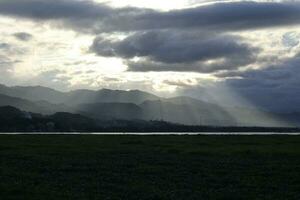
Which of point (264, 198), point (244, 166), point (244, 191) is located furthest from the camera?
point (244, 166)

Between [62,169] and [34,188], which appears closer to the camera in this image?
[34,188]

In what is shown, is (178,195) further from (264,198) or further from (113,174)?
(113,174)

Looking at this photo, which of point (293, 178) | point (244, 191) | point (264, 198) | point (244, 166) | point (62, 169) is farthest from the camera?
point (244, 166)

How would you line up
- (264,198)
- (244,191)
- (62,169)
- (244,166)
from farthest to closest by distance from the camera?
(244,166)
(62,169)
(244,191)
(264,198)

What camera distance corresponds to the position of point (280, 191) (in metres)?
39.6

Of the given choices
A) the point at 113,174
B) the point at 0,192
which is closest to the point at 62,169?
the point at 113,174

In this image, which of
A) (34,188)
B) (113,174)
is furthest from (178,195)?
(113,174)

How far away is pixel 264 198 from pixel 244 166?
24.1 metres

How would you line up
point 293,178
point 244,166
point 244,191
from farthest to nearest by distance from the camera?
point 244,166
point 293,178
point 244,191

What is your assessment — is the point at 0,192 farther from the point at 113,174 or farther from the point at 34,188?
the point at 113,174

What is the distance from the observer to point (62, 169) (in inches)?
2213

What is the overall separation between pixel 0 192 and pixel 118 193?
819 cm

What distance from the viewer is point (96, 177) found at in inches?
1901

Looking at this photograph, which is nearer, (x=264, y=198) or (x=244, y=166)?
(x=264, y=198)
